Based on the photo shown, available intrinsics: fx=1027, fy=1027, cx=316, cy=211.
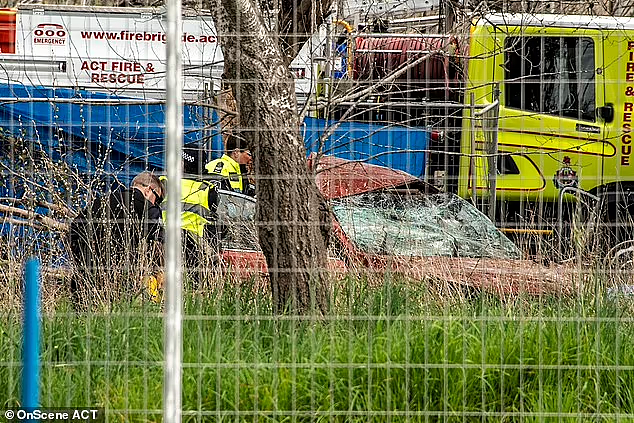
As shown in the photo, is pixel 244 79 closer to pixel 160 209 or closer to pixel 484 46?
pixel 160 209

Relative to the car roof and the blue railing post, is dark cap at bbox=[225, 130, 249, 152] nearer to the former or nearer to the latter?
the car roof

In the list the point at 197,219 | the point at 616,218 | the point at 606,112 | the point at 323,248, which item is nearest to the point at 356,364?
the point at 323,248

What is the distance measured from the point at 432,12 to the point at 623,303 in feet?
15.8

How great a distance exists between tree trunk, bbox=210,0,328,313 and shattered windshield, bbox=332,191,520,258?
0.33 m

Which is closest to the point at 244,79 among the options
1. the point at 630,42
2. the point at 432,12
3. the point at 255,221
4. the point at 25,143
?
the point at 255,221

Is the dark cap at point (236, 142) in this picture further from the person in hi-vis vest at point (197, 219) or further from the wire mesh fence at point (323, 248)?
the person in hi-vis vest at point (197, 219)

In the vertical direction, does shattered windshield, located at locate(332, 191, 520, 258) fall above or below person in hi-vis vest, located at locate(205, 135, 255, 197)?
below

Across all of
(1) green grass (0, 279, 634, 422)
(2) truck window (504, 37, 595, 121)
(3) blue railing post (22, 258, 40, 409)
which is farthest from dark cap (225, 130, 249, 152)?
(3) blue railing post (22, 258, 40, 409)

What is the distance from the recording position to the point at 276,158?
5207mm

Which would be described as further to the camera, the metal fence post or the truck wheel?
the truck wheel

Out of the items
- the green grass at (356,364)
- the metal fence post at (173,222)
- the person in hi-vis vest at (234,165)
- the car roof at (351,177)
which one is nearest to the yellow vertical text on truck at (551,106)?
the car roof at (351,177)

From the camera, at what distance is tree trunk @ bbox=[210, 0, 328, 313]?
515 centimetres

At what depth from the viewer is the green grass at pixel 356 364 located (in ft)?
15.4

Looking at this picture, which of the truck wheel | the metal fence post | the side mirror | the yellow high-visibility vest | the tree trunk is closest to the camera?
the metal fence post
